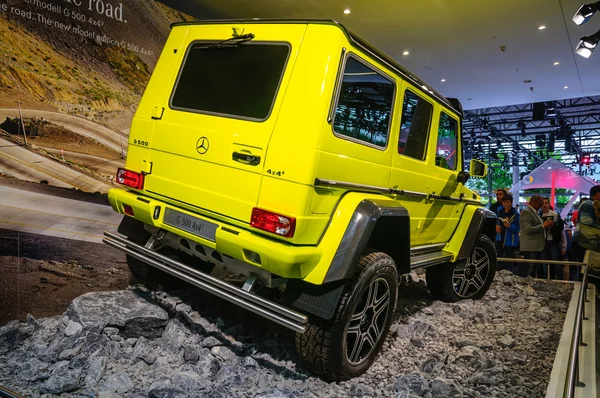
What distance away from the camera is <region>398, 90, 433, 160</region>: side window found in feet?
10.5

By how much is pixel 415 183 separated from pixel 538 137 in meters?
16.6

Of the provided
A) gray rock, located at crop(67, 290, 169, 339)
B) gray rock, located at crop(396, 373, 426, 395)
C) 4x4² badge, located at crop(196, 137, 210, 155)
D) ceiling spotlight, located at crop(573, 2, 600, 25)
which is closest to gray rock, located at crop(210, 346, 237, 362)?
gray rock, located at crop(67, 290, 169, 339)

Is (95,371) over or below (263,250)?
below

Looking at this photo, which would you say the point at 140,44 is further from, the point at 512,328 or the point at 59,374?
the point at 512,328

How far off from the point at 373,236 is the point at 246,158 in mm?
1164

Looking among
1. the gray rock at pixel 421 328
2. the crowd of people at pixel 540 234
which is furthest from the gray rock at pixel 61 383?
the crowd of people at pixel 540 234

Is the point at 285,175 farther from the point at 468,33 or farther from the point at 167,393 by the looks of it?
the point at 468,33

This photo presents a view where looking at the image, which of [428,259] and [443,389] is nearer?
[443,389]

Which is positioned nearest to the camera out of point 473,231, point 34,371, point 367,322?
point 34,371

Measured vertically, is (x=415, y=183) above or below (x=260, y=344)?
above

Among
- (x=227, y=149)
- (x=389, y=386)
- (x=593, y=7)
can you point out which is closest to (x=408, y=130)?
(x=227, y=149)

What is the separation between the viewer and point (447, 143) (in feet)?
13.5

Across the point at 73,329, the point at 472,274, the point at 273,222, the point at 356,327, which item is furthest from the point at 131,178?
the point at 472,274

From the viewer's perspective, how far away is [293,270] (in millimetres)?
2299
